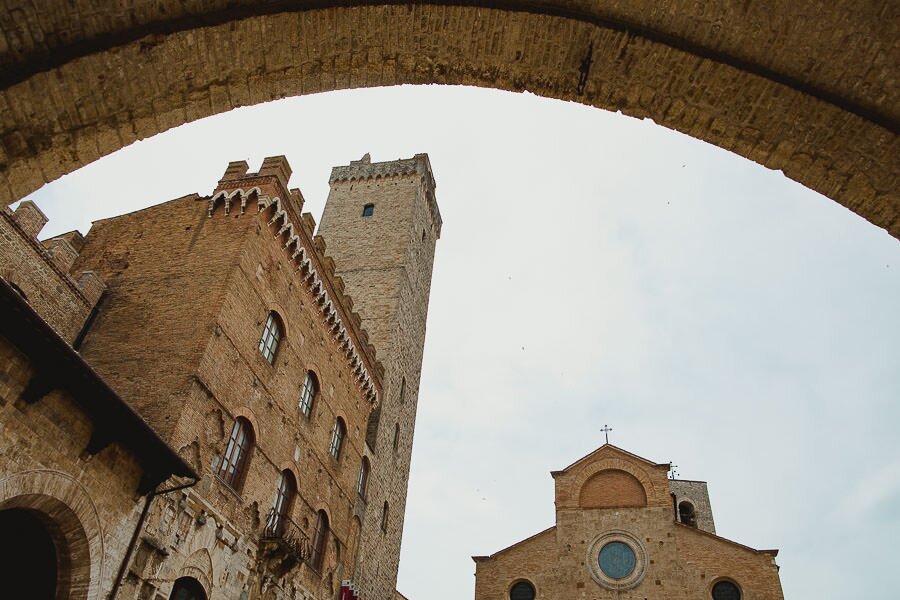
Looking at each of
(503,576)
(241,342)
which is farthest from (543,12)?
(503,576)

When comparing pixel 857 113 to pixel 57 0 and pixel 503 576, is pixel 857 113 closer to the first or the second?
pixel 57 0

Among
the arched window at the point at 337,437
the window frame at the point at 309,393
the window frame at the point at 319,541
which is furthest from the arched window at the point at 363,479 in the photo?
the window frame at the point at 309,393

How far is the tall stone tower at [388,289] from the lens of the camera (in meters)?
19.6

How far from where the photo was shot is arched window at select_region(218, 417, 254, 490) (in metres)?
11.0

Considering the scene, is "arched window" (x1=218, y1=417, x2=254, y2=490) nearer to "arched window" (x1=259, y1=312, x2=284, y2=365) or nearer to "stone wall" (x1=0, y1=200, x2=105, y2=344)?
"arched window" (x1=259, y1=312, x2=284, y2=365)

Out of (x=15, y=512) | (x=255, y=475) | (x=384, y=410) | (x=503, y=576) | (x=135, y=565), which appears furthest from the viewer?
(x=503, y=576)

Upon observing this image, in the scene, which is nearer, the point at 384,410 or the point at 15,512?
the point at 15,512

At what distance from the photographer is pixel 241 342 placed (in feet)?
38.6

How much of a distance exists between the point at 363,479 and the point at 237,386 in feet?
27.0

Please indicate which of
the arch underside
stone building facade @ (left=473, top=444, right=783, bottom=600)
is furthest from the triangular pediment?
the arch underside

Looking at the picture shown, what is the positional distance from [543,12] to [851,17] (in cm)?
155

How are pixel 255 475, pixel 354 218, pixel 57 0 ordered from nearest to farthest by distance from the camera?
1. pixel 57 0
2. pixel 255 475
3. pixel 354 218

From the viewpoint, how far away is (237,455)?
37.6ft

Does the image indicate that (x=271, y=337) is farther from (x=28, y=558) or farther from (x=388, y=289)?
(x=388, y=289)
